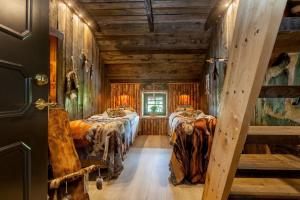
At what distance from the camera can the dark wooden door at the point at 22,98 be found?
97 cm

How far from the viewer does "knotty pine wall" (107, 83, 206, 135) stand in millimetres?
8984

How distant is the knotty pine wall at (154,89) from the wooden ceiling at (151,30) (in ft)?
4.03

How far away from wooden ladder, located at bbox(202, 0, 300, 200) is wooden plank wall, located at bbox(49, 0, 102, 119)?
397cm

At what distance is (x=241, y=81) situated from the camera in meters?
1.04

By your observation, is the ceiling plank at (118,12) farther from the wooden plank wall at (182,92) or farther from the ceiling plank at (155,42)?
the wooden plank wall at (182,92)

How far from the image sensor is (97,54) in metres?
7.28

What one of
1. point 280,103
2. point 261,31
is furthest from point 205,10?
point 261,31

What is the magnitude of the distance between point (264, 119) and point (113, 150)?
6.92 feet

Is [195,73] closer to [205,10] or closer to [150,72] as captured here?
[150,72]

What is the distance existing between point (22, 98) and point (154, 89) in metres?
→ 8.06

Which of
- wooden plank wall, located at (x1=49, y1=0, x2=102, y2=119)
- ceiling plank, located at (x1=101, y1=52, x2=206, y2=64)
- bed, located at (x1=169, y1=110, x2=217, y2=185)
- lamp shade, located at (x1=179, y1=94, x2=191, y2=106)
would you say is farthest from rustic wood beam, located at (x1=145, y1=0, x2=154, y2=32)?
lamp shade, located at (x1=179, y1=94, x2=191, y2=106)

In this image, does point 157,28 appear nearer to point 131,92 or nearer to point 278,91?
point 131,92

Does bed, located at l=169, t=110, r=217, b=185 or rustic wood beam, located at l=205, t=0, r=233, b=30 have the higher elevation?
rustic wood beam, located at l=205, t=0, r=233, b=30

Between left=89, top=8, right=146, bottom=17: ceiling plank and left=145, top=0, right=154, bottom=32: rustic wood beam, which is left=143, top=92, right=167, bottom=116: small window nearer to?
left=145, top=0, right=154, bottom=32: rustic wood beam
